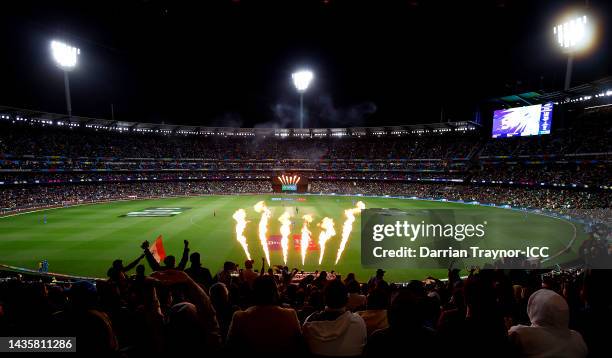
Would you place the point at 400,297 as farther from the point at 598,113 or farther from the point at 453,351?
the point at 598,113

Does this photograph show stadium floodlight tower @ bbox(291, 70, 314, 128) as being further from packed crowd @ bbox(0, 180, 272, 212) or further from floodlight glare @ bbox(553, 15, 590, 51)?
floodlight glare @ bbox(553, 15, 590, 51)

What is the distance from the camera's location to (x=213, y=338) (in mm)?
3967

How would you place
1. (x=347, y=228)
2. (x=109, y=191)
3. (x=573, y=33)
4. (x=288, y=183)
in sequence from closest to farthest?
(x=347, y=228)
(x=573, y=33)
(x=109, y=191)
(x=288, y=183)

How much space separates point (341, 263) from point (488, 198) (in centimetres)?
4915

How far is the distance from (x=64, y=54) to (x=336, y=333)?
2966 inches

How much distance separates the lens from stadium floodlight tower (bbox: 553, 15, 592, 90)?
43.9 meters

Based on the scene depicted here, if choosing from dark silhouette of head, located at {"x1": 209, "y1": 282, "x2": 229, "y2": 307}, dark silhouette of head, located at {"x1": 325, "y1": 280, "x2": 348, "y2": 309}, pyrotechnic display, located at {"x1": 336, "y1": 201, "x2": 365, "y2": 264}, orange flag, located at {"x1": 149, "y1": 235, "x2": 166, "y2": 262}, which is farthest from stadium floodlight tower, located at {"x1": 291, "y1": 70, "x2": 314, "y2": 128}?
dark silhouette of head, located at {"x1": 325, "y1": 280, "x2": 348, "y2": 309}

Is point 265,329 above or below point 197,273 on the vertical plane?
above

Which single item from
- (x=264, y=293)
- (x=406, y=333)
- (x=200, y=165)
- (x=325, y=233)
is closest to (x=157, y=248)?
(x=264, y=293)

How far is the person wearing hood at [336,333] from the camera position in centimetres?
340

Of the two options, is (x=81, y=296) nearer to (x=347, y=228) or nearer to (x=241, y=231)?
(x=241, y=231)

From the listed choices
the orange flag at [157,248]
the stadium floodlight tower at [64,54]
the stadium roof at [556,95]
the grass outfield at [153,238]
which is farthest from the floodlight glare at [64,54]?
the stadium roof at [556,95]

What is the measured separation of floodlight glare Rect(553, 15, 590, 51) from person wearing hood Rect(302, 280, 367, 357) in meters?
61.3

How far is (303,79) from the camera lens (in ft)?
245
